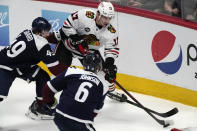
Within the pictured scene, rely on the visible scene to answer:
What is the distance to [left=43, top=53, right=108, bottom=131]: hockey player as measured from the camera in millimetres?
2584

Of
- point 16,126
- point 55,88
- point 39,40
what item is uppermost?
point 39,40

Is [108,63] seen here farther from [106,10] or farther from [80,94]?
[80,94]

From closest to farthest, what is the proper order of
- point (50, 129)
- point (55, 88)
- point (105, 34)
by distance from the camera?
point (55, 88)
point (50, 129)
point (105, 34)

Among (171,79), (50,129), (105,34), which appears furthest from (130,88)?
(50,129)

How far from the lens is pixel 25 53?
3.26 meters

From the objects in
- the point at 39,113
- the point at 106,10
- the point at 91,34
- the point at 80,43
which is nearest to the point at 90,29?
the point at 91,34

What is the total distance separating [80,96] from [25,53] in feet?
2.93

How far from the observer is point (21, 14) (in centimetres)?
507

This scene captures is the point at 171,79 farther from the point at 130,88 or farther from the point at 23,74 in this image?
the point at 23,74

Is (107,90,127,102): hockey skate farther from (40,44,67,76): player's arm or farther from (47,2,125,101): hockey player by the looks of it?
(40,44,67,76): player's arm

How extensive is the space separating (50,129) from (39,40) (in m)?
0.90

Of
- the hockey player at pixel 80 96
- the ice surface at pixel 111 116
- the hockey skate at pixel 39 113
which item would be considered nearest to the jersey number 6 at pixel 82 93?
the hockey player at pixel 80 96

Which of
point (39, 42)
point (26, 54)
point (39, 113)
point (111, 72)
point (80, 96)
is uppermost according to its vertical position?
point (39, 42)

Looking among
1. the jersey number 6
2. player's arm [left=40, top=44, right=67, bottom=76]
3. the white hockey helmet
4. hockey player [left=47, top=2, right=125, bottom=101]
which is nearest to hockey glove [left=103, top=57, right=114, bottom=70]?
hockey player [left=47, top=2, right=125, bottom=101]
